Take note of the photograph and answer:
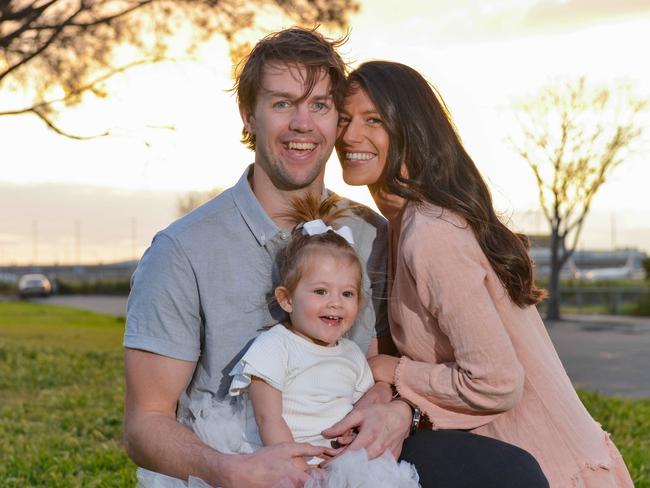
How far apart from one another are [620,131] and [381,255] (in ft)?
70.8

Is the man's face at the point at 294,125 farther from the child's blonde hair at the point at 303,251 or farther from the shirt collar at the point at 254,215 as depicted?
the child's blonde hair at the point at 303,251

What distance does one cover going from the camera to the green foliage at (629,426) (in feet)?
22.9

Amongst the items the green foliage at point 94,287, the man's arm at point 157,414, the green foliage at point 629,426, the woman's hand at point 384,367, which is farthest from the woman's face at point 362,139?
the green foliage at point 94,287

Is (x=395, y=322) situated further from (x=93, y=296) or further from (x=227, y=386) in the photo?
(x=93, y=296)

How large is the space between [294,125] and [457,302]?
90 centimetres

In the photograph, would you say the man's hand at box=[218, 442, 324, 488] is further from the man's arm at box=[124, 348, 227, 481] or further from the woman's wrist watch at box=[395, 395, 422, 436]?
the woman's wrist watch at box=[395, 395, 422, 436]

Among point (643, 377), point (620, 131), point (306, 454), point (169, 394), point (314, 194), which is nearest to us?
point (306, 454)

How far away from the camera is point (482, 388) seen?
2.99 meters

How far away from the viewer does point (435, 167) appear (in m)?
3.26

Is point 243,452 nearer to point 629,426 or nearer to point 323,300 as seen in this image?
point 323,300

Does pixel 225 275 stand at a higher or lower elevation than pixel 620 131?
lower

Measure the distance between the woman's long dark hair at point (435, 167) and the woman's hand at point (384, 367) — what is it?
480mm

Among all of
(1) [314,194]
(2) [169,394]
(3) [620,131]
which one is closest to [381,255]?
(1) [314,194]

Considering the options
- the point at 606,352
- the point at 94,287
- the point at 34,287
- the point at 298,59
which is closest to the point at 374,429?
the point at 298,59
